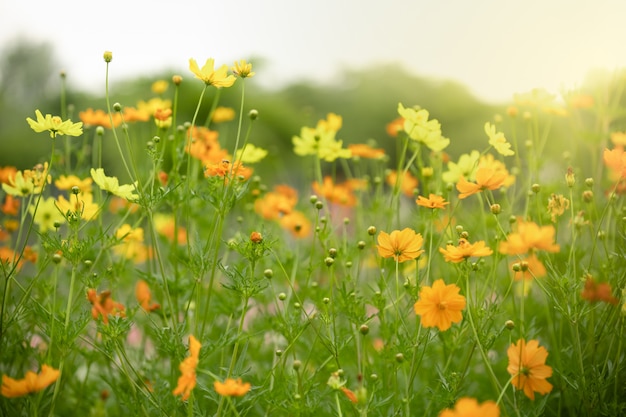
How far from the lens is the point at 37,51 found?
7.08 metres

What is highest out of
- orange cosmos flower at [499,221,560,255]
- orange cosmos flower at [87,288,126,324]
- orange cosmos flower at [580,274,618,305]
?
orange cosmos flower at [499,221,560,255]

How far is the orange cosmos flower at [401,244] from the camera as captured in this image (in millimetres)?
890

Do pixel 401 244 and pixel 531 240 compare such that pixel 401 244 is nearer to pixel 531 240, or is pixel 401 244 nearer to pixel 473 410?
pixel 531 240

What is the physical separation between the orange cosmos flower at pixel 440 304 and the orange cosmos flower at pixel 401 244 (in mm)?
72

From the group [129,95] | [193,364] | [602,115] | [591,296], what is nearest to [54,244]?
[193,364]

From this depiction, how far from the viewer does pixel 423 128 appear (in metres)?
1.10

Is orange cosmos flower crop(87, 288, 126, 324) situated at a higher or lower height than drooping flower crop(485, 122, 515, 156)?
lower

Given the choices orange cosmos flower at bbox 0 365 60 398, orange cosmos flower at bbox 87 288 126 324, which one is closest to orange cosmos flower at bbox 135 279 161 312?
orange cosmos flower at bbox 87 288 126 324

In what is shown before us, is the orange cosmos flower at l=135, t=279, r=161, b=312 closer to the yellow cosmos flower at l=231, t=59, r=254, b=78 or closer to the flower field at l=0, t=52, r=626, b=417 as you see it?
the flower field at l=0, t=52, r=626, b=417

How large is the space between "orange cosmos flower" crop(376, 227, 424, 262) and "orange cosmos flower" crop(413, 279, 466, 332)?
0.23 feet

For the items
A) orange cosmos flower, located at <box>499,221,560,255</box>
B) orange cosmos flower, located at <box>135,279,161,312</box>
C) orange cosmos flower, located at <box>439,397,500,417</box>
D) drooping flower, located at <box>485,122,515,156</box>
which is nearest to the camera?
orange cosmos flower, located at <box>439,397,500,417</box>

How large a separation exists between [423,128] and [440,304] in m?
0.37

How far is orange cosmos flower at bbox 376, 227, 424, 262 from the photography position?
890mm

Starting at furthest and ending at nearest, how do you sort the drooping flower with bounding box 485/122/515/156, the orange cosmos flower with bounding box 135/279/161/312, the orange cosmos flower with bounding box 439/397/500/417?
the orange cosmos flower with bounding box 135/279/161/312 < the drooping flower with bounding box 485/122/515/156 < the orange cosmos flower with bounding box 439/397/500/417
